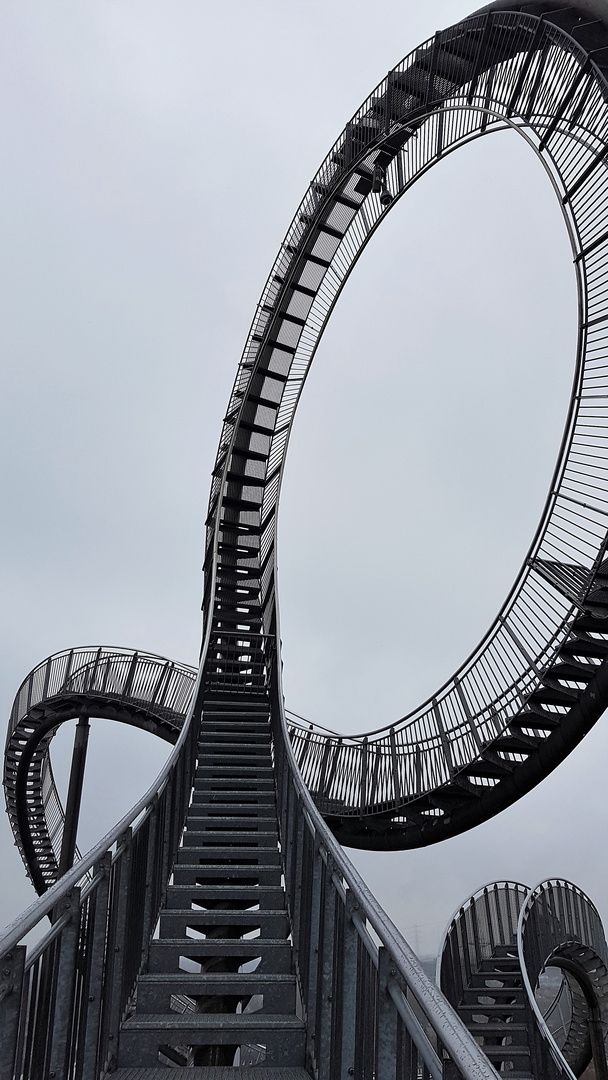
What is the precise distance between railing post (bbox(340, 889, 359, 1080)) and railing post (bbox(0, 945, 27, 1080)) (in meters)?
1.39

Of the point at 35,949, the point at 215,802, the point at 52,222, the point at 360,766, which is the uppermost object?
the point at 52,222

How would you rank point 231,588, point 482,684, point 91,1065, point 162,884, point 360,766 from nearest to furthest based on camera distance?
point 91,1065, point 162,884, point 482,684, point 360,766, point 231,588

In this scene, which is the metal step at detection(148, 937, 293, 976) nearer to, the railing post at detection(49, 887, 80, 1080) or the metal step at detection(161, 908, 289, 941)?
the metal step at detection(161, 908, 289, 941)

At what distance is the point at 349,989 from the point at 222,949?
7.81 ft

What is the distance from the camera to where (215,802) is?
30.3ft

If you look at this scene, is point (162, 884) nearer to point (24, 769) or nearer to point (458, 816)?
point (458, 816)

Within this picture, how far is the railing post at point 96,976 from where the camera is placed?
3.65m

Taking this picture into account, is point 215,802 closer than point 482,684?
Yes

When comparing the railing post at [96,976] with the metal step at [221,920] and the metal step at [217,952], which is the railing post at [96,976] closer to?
the metal step at [217,952]

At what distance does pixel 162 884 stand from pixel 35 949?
3.83m

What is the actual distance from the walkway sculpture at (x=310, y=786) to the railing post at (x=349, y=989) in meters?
0.01

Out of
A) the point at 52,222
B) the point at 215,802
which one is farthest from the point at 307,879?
the point at 52,222

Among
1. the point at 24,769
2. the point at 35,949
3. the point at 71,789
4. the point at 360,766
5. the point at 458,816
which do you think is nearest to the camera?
the point at 35,949

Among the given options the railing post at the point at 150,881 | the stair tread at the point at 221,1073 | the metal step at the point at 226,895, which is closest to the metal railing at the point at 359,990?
the stair tread at the point at 221,1073
